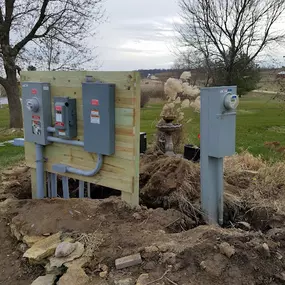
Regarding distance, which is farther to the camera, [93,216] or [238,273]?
[93,216]

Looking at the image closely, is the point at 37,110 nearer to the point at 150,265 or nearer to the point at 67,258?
the point at 67,258

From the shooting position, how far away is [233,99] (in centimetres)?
301

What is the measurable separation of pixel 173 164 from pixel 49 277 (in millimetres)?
2216

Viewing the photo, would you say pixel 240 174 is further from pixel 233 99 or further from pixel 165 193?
pixel 233 99

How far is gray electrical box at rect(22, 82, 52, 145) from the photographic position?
3.44 metres

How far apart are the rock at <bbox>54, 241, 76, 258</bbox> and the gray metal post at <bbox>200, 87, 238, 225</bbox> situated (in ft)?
4.50

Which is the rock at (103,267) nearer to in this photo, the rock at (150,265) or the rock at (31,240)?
the rock at (150,265)

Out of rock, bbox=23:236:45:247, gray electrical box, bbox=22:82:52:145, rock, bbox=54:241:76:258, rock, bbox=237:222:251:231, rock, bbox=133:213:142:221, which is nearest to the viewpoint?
rock, bbox=54:241:76:258

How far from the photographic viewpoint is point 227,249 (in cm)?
227

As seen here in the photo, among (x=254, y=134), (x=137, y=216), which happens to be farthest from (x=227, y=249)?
(x=254, y=134)

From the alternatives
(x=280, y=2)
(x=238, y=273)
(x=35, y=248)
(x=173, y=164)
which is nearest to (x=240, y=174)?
(x=173, y=164)

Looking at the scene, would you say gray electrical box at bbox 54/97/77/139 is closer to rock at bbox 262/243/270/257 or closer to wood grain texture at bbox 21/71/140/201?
wood grain texture at bbox 21/71/140/201

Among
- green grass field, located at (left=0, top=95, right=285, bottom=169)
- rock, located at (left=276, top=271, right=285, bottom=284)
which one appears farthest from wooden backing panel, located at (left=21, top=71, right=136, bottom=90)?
green grass field, located at (left=0, top=95, right=285, bottom=169)

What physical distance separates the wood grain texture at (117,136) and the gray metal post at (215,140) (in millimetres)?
638
